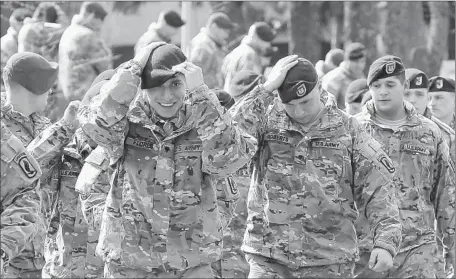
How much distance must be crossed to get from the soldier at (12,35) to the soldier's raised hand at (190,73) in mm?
8047

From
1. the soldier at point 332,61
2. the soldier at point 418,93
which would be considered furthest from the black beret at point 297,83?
the soldier at point 332,61

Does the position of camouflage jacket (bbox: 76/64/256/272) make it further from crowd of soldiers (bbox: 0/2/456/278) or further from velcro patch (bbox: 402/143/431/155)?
velcro patch (bbox: 402/143/431/155)

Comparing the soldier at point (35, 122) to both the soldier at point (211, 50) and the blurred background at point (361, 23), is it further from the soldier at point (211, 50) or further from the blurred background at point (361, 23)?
the blurred background at point (361, 23)

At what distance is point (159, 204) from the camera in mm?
7855

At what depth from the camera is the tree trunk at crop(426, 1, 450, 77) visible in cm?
2595

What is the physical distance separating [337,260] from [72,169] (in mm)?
2154

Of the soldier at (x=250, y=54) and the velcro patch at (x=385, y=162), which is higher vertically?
the soldier at (x=250, y=54)

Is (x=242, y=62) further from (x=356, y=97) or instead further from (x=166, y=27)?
(x=356, y=97)

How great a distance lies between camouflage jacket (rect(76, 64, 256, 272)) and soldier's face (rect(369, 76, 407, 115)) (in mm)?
2720

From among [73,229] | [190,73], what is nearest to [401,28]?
[73,229]

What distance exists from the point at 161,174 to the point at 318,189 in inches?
58.0

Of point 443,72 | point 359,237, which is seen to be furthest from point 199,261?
point 443,72

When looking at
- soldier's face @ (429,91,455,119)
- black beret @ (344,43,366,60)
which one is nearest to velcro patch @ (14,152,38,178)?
soldier's face @ (429,91,455,119)

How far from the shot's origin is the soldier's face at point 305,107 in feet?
29.2
